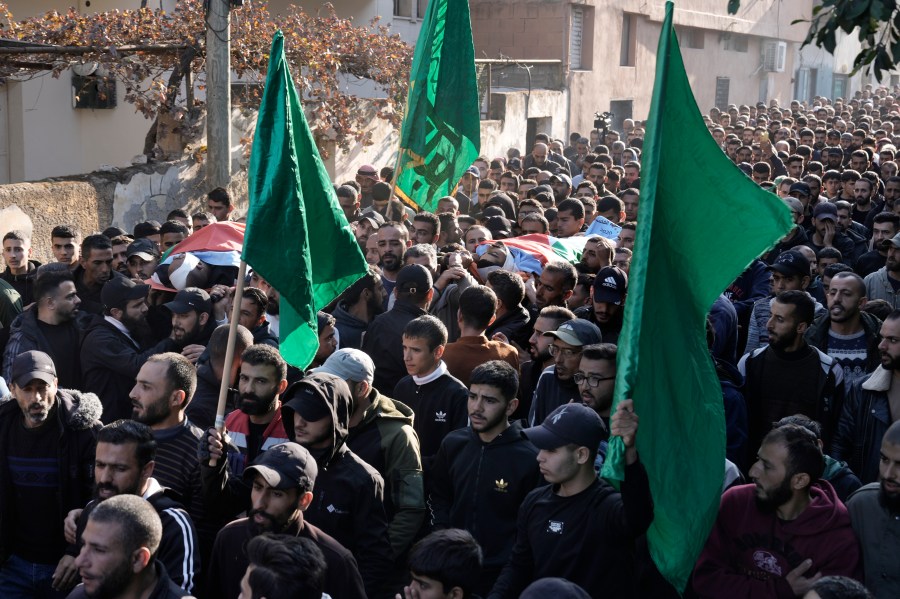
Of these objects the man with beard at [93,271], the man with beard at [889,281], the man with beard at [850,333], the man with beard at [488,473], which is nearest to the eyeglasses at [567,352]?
the man with beard at [488,473]

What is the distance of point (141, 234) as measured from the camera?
955 centimetres

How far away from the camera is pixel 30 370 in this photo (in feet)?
16.6

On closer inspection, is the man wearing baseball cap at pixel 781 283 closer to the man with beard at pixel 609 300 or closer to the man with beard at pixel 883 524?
the man with beard at pixel 609 300

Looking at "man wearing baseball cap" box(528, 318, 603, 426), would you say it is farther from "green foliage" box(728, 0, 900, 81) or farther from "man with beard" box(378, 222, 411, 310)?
"man with beard" box(378, 222, 411, 310)

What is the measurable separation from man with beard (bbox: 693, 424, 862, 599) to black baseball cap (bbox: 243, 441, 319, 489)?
1636 mm

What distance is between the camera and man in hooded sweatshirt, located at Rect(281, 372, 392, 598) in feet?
15.3

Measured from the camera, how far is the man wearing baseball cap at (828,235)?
1084 cm

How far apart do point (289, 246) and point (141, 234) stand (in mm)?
4914

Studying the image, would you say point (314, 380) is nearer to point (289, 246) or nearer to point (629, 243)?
point (289, 246)

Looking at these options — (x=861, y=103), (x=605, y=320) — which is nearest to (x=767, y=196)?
(x=605, y=320)

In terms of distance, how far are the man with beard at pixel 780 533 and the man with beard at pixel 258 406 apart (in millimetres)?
2063

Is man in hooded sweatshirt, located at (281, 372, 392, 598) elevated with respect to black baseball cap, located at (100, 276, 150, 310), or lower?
lower

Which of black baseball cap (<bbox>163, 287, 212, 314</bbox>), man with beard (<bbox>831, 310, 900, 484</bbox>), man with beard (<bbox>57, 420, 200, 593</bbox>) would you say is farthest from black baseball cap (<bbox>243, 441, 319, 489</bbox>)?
man with beard (<bbox>831, 310, 900, 484</bbox>)

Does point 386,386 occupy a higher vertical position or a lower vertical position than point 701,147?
lower
